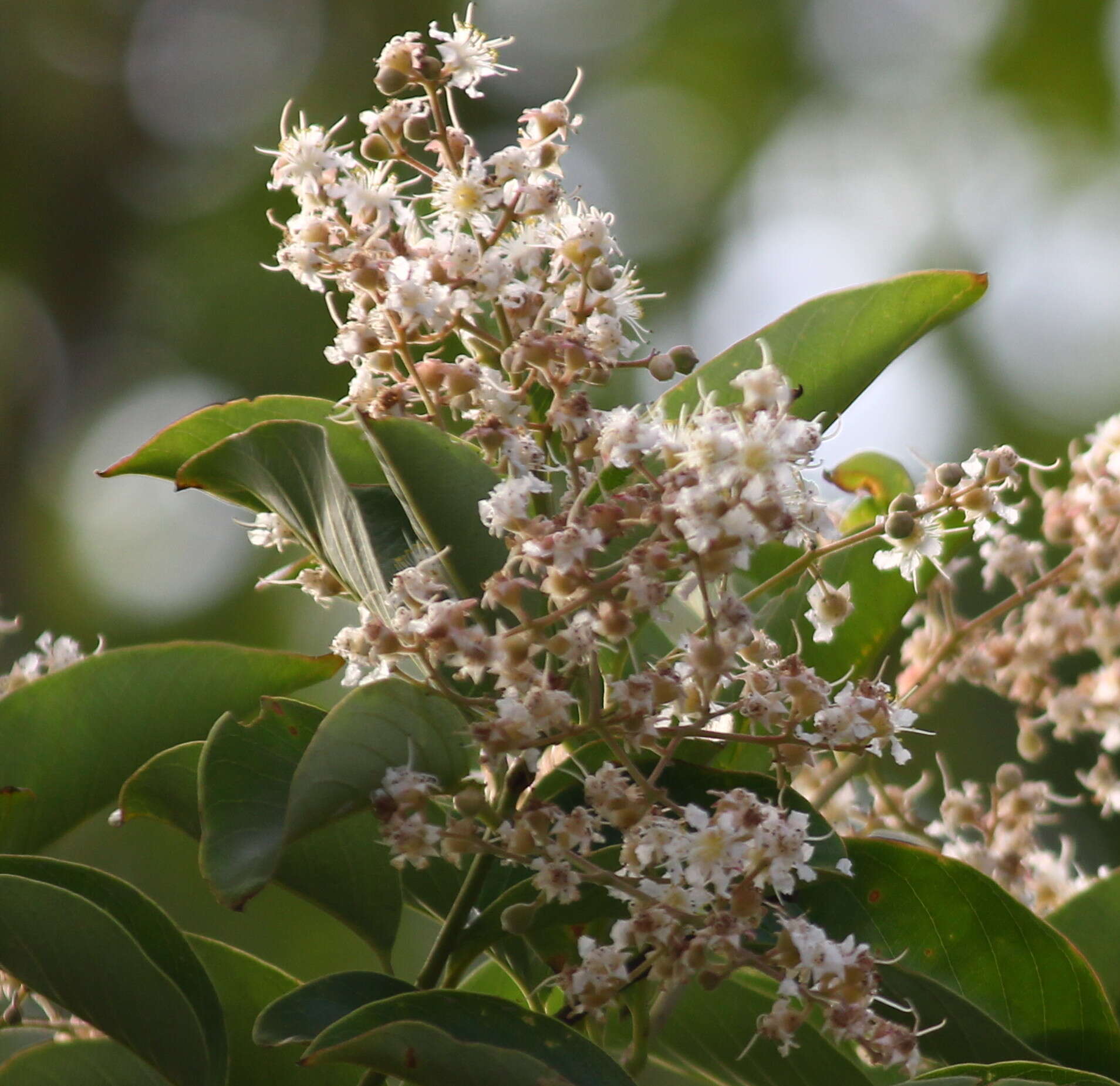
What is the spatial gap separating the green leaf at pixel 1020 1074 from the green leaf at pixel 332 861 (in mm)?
290

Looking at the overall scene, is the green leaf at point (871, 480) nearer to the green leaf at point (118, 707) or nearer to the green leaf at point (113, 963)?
the green leaf at point (118, 707)

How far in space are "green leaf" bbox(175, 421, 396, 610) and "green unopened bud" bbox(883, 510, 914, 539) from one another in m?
0.25

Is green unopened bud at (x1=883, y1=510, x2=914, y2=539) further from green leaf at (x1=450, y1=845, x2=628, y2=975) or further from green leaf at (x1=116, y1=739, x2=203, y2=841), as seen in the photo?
green leaf at (x1=116, y1=739, x2=203, y2=841)

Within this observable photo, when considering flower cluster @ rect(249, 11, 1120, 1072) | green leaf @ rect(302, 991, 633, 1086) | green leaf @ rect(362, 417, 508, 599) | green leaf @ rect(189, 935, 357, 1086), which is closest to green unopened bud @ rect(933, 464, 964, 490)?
flower cluster @ rect(249, 11, 1120, 1072)

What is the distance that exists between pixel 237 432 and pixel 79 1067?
13.1 inches

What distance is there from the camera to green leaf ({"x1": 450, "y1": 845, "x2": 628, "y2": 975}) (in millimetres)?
614

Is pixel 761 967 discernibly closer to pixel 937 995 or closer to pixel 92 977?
pixel 937 995

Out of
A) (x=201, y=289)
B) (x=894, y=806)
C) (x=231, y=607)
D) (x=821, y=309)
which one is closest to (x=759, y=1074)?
(x=894, y=806)

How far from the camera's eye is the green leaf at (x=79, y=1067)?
0.62 metres

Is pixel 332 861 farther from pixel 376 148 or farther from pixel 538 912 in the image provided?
pixel 376 148

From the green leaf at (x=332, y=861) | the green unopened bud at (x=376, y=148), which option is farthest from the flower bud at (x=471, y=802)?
the green unopened bud at (x=376, y=148)

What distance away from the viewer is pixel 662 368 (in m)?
0.65

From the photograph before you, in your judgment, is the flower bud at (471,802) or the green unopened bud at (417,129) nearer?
the flower bud at (471,802)

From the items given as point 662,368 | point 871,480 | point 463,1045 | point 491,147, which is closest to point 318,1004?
point 463,1045
